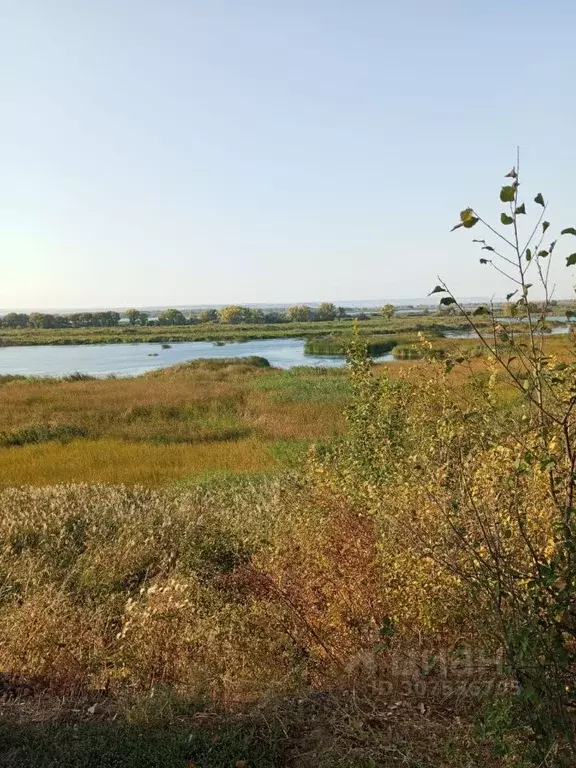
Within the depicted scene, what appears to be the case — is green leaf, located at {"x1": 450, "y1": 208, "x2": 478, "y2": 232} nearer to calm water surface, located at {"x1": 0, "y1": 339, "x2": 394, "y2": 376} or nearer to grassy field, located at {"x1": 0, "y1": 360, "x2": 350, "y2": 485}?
grassy field, located at {"x1": 0, "y1": 360, "x2": 350, "y2": 485}

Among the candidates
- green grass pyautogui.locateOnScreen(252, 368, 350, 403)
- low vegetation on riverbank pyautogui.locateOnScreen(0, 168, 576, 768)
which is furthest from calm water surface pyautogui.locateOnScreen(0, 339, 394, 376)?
low vegetation on riverbank pyautogui.locateOnScreen(0, 168, 576, 768)

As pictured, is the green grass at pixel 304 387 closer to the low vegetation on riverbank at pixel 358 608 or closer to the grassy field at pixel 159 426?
the grassy field at pixel 159 426

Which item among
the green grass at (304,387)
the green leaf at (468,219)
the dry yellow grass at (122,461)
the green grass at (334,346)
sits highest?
the green leaf at (468,219)

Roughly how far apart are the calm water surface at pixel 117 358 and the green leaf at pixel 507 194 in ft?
128

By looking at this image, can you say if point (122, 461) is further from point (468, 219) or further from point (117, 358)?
point (117, 358)

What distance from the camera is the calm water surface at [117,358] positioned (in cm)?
4481

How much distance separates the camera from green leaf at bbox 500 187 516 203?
2.03m

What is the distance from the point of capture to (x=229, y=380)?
3091cm

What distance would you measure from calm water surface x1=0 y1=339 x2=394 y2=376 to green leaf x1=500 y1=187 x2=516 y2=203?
38.9 m

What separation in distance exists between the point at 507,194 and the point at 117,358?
56986 millimetres

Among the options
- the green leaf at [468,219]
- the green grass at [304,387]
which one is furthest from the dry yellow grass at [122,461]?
the green leaf at [468,219]

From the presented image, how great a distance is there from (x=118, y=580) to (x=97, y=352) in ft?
199

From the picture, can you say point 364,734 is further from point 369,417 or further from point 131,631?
point 369,417

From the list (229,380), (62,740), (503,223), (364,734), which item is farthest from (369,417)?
(229,380)
